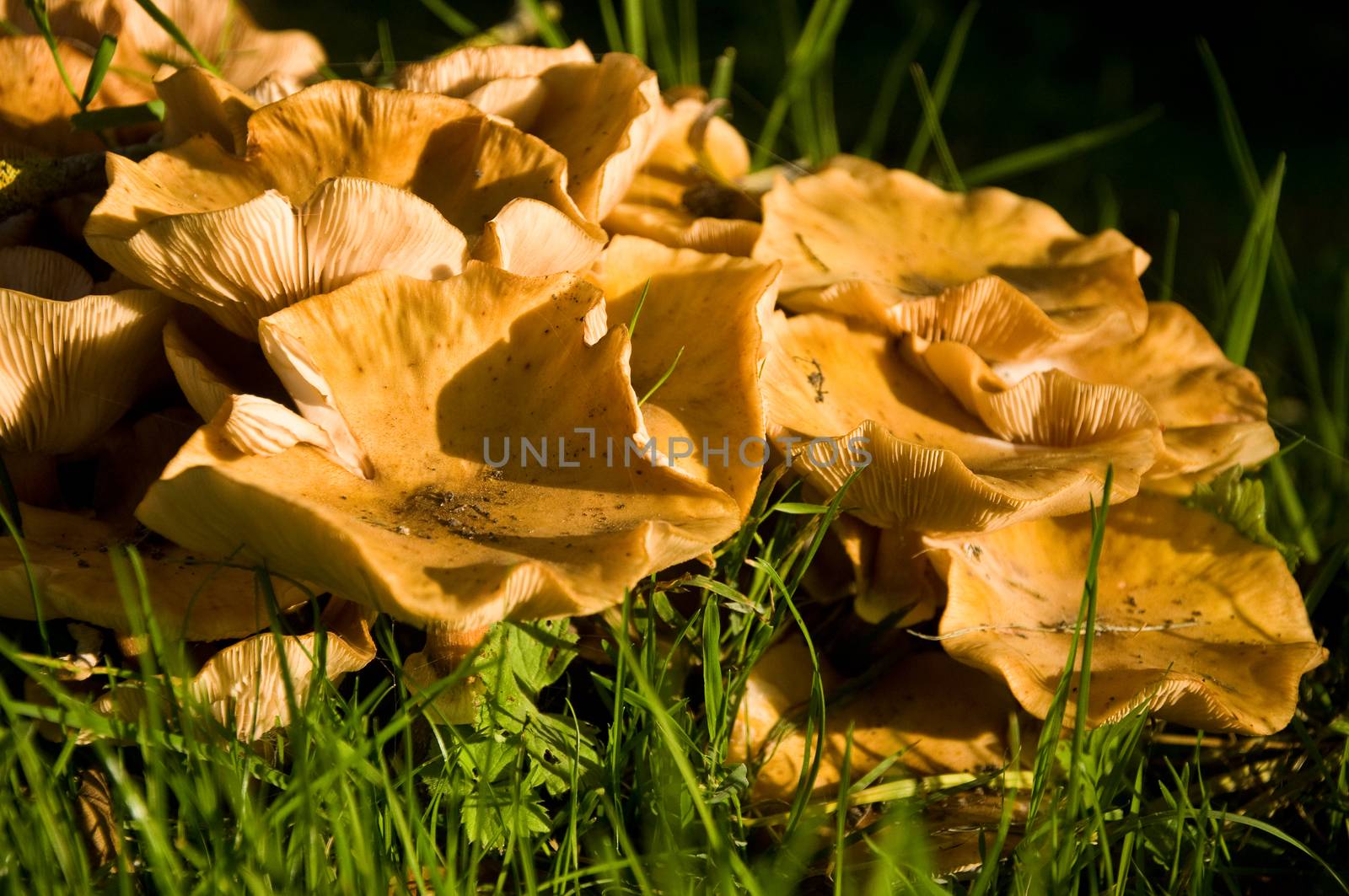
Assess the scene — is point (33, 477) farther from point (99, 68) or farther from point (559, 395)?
point (559, 395)

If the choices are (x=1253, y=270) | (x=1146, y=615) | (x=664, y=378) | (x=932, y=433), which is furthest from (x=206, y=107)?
(x=1253, y=270)

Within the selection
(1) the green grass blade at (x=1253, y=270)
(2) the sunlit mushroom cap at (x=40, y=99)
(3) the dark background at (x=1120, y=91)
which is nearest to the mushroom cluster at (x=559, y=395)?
(2) the sunlit mushroom cap at (x=40, y=99)

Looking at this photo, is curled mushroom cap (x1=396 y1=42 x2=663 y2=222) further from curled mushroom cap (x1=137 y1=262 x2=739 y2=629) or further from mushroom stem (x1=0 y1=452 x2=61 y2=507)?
mushroom stem (x1=0 y1=452 x2=61 y2=507)

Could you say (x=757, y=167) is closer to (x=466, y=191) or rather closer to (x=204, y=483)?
(x=466, y=191)

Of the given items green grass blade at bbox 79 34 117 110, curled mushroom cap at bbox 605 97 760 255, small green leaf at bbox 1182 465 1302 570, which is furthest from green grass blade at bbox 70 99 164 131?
small green leaf at bbox 1182 465 1302 570

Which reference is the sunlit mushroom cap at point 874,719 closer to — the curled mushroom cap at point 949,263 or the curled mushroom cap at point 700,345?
the curled mushroom cap at point 700,345

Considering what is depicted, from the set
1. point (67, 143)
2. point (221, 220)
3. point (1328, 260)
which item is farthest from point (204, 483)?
point (1328, 260)
